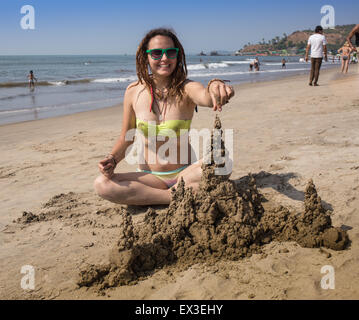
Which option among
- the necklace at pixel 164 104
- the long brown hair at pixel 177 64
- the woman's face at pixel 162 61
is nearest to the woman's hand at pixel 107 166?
the necklace at pixel 164 104

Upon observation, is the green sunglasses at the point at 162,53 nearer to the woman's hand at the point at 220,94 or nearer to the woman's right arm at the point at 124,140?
the woman's right arm at the point at 124,140

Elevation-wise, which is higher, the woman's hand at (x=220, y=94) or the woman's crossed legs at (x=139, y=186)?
the woman's hand at (x=220, y=94)

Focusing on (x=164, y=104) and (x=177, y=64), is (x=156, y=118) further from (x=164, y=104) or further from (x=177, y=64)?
(x=177, y=64)

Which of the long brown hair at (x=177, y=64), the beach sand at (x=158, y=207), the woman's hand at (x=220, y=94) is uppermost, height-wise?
the long brown hair at (x=177, y=64)

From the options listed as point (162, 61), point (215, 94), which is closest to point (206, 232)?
point (215, 94)

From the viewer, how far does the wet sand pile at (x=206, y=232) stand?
2037 millimetres

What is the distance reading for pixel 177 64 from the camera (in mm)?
2824

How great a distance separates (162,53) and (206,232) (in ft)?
4.78

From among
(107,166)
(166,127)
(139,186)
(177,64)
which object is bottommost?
(139,186)

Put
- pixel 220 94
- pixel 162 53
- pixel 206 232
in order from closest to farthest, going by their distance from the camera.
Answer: pixel 220 94 → pixel 206 232 → pixel 162 53

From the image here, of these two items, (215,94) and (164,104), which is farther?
(164,104)

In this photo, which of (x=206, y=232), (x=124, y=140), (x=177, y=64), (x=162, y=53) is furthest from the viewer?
(x=124, y=140)

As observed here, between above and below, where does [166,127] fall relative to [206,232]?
above

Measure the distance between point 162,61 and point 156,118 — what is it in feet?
1.54
